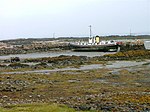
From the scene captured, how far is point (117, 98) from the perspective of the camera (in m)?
20.4

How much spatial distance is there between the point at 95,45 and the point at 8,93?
65107 millimetres

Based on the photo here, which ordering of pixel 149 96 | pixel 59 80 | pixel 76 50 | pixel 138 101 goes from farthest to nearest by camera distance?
pixel 76 50 → pixel 59 80 → pixel 149 96 → pixel 138 101

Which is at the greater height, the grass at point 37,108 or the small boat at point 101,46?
the grass at point 37,108

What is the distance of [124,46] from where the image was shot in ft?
296

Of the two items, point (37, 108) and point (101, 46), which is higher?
point (37, 108)

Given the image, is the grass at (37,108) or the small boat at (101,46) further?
the small boat at (101,46)

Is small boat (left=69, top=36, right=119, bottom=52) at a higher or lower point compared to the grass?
lower

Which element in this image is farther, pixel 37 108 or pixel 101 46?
pixel 101 46

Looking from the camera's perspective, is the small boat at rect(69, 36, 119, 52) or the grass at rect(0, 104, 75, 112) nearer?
the grass at rect(0, 104, 75, 112)

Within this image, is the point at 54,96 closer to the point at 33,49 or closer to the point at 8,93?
the point at 8,93

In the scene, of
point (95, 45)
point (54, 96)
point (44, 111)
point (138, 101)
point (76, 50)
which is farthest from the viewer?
point (76, 50)

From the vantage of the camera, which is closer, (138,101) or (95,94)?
(138,101)

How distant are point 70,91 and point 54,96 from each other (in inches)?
86.0

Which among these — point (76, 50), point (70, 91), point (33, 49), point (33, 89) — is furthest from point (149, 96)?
point (33, 49)
